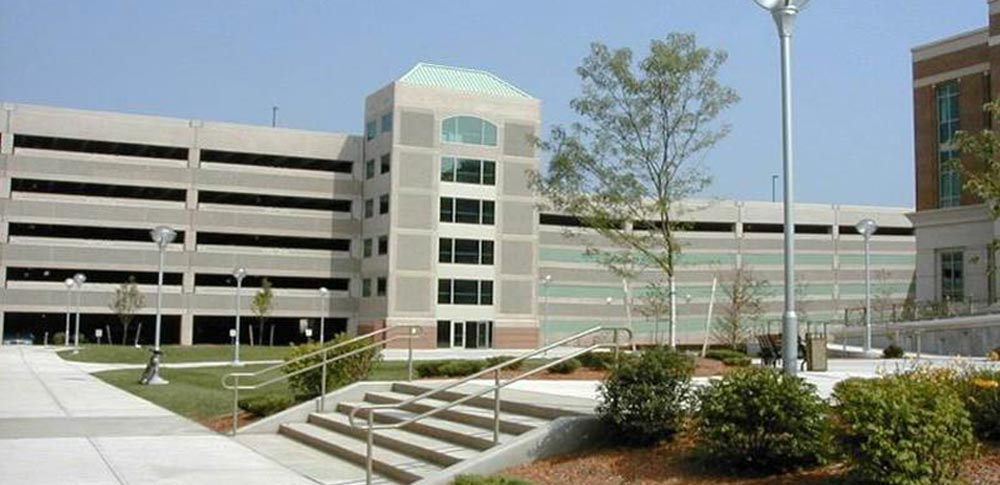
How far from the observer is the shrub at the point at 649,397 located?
11.3 metres

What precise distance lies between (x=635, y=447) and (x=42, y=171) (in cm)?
7396

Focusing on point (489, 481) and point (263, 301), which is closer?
point (489, 481)

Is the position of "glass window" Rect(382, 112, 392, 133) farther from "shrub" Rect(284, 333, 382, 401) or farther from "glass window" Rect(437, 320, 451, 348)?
"shrub" Rect(284, 333, 382, 401)

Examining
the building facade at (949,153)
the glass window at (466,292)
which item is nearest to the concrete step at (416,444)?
the building facade at (949,153)

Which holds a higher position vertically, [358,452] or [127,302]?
[127,302]

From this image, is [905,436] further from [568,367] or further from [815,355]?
[815,355]

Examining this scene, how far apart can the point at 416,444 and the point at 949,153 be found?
154 ft

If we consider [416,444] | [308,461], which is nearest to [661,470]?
[416,444]

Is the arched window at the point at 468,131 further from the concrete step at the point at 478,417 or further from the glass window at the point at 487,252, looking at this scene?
the concrete step at the point at 478,417

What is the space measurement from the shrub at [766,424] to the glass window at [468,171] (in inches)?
2702

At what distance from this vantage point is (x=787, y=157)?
11.5m

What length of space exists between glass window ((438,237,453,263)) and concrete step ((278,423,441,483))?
60.9 m

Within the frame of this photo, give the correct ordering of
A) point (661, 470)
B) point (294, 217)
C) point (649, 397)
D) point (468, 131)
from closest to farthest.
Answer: point (661, 470), point (649, 397), point (468, 131), point (294, 217)

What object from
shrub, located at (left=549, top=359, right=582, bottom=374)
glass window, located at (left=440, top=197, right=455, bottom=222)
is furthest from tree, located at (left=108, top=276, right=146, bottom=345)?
shrub, located at (left=549, top=359, right=582, bottom=374)
